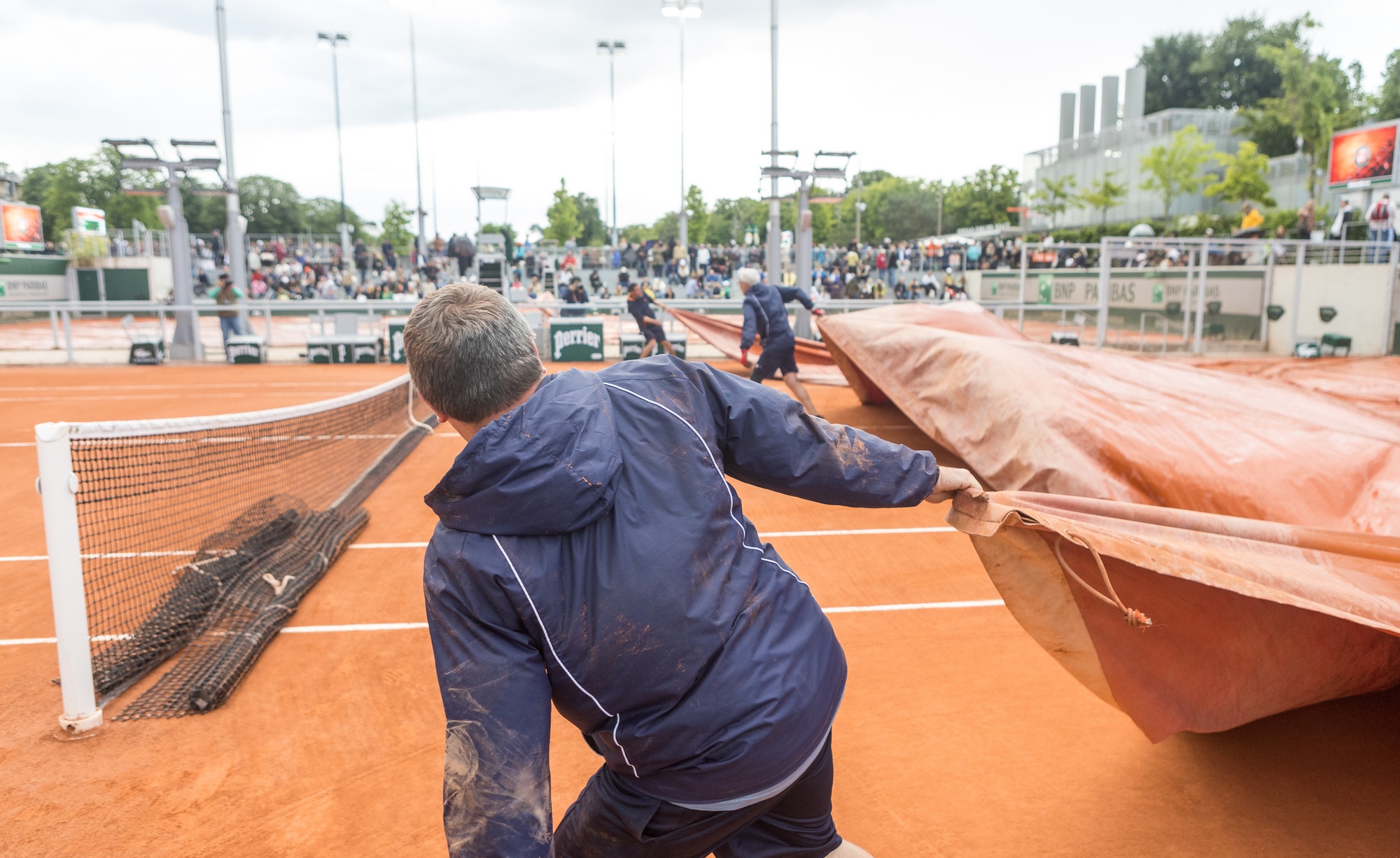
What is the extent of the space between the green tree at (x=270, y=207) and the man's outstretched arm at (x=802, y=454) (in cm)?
8922

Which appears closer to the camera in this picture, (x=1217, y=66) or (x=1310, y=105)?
(x=1310, y=105)

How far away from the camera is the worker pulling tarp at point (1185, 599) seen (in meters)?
2.65

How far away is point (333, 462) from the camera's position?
9617 millimetres

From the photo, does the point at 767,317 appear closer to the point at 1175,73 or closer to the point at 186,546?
the point at 186,546

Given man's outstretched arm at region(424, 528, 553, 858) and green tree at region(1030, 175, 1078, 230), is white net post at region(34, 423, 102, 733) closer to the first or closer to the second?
man's outstretched arm at region(424, 528, 553, 858)

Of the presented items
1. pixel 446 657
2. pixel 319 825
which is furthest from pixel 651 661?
pixel 319 825

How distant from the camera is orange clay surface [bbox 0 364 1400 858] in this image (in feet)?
11.1

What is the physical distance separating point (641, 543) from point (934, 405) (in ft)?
20.8

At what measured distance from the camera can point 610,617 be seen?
1679mm

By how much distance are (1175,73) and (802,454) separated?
83604 millimetres

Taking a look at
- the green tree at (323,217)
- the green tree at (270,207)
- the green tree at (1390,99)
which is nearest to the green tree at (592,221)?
the green tree at (323,217)

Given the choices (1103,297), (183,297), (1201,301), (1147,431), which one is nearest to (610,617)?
(1147,431)

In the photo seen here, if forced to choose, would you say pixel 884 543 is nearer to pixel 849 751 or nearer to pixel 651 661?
pixel 849 751

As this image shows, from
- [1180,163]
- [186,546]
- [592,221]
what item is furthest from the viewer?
[592,221]
